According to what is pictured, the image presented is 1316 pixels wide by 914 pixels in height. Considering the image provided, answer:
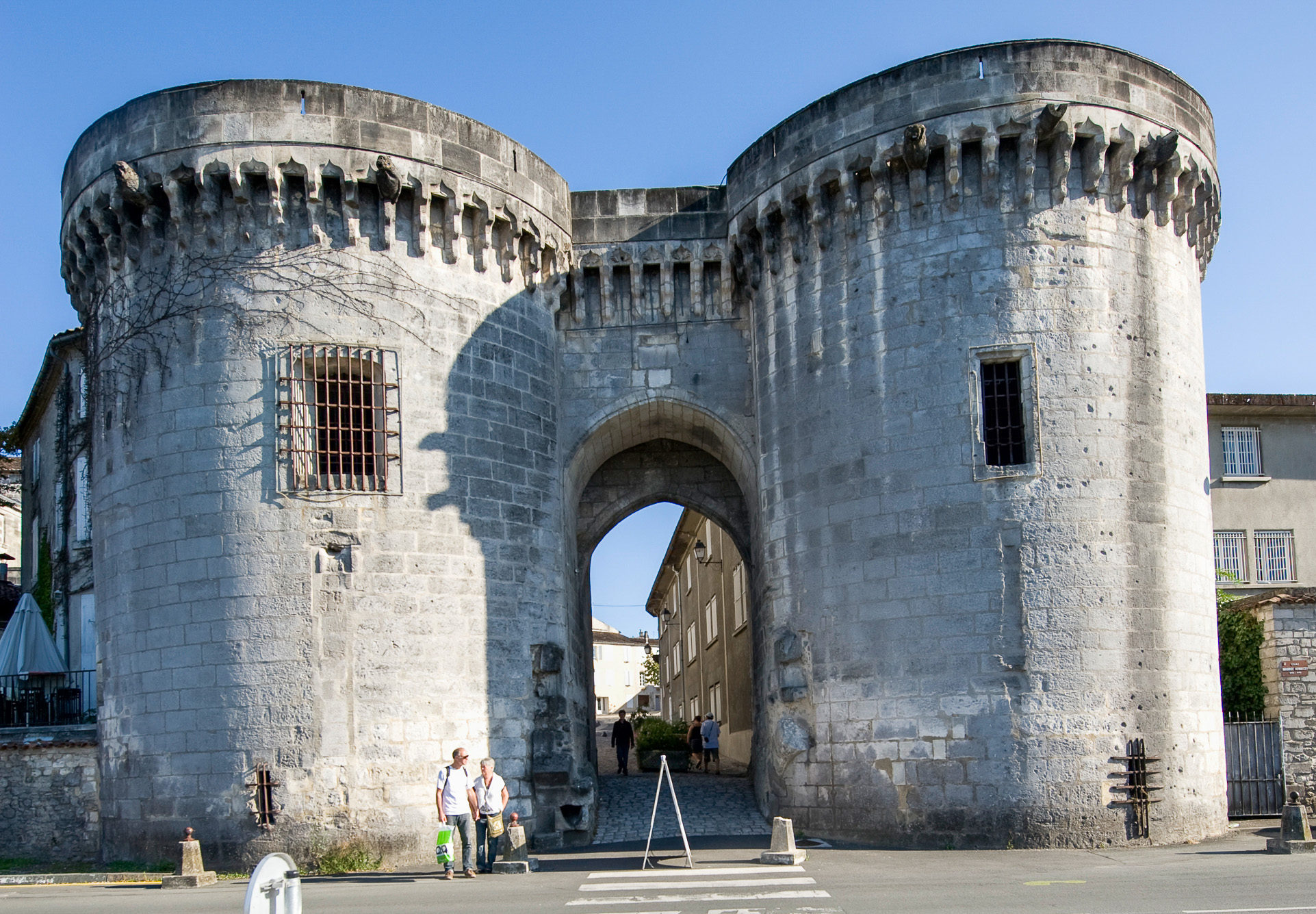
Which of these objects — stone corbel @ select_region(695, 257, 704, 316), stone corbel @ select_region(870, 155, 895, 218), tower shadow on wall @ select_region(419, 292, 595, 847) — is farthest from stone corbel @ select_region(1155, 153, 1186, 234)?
tower shadow on wall @ select_region(419, 292, 595, 847)

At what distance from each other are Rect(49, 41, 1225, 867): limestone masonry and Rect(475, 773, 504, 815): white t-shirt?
6.28ft

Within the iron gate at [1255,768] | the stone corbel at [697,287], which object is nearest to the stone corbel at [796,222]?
the stone corbel at [697,287]

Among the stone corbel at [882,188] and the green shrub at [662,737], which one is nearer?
the stone corbel at [882,188]

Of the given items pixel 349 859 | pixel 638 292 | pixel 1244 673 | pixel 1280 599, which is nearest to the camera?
pixel 349 859

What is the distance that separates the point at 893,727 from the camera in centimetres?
1515

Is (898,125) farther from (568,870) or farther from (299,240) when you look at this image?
(568,870)

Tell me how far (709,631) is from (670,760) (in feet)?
29.5

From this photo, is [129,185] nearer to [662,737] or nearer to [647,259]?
[647,259]

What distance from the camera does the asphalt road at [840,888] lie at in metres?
10.2

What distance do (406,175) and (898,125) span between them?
6.48m

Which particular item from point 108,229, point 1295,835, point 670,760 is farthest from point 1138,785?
point 108,229

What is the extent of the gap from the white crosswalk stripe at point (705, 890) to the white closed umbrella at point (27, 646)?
1213cm

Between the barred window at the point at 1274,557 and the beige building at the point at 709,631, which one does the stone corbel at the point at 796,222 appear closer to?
the beige building at the point at 709,631

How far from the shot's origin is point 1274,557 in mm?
26953
